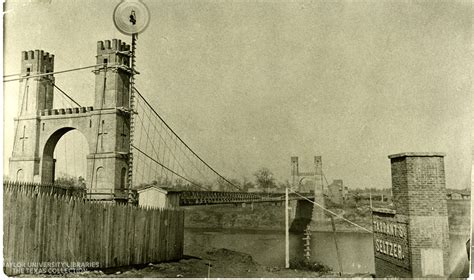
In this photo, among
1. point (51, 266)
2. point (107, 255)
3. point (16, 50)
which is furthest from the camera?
point (16, 50)

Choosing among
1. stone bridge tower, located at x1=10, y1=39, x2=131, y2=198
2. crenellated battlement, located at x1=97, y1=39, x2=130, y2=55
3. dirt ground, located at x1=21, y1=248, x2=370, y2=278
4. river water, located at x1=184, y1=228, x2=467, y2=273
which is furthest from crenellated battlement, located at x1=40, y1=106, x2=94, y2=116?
dirt ground, located at x1=21, y1=248, x2=370, y2=278

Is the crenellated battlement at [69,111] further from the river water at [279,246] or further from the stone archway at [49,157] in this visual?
the river water at [279,246]

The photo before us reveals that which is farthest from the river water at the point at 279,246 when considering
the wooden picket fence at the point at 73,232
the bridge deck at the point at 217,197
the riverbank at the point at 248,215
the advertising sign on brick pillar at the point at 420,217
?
the advertising sign on brick pillar at the point at 420,217

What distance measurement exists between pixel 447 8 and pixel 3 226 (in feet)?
36.5

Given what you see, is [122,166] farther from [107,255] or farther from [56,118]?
[107,255]

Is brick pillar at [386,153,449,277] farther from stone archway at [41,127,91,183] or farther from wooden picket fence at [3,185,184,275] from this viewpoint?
stone archway at [41,127,91,183]

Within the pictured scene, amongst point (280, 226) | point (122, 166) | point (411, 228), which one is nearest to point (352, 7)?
point (411, 228)

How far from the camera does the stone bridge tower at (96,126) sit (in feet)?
43.4

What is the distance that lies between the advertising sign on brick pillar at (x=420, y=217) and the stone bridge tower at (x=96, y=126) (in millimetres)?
10300

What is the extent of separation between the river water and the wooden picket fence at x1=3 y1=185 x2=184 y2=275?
12.0ft

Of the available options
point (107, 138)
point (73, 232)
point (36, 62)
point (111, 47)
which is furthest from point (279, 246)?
point (36, 62)

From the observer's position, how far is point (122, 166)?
51.7 feet

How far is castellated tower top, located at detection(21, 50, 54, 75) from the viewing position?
9.21 metres

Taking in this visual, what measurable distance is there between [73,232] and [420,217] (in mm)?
6999
